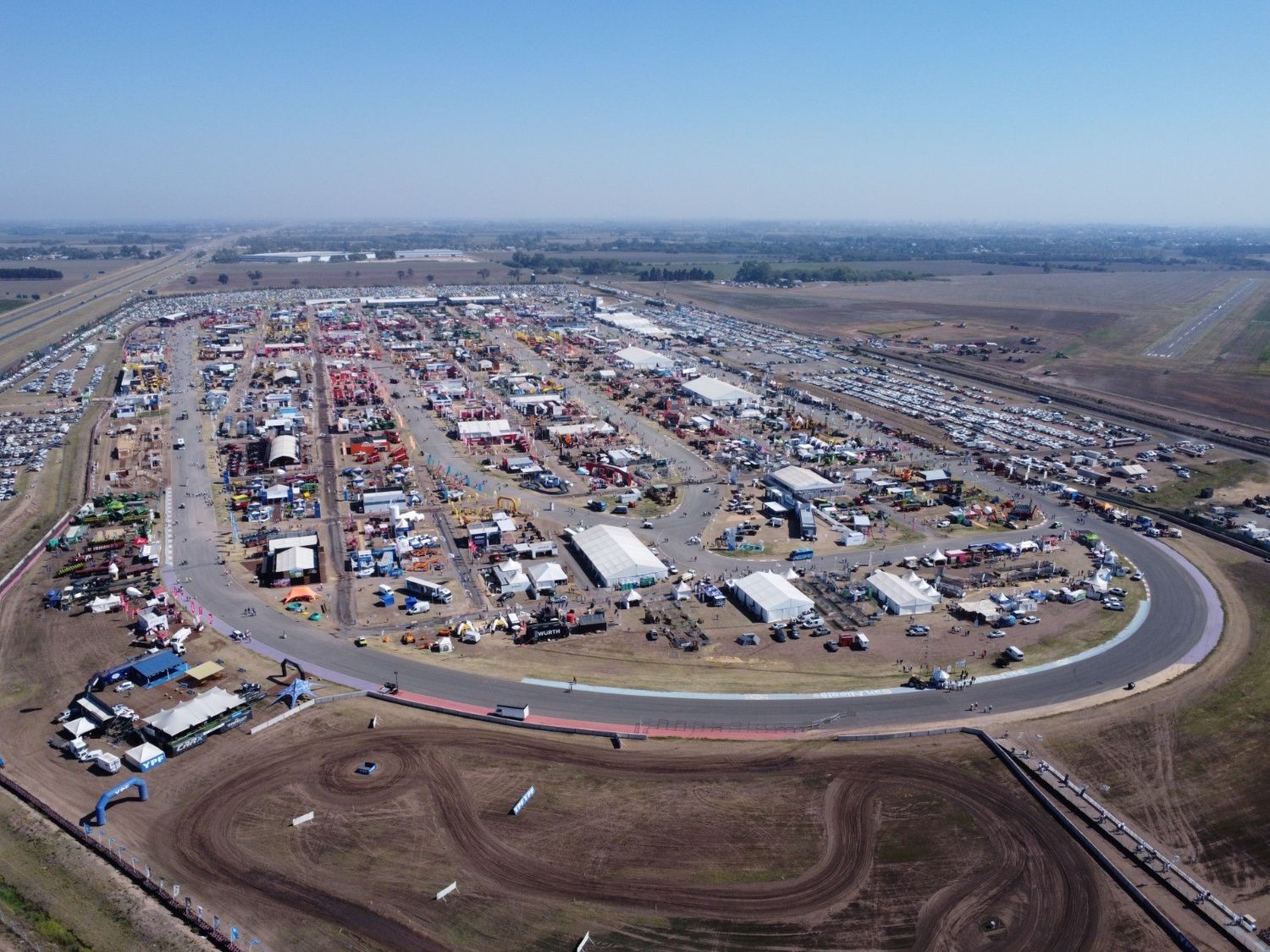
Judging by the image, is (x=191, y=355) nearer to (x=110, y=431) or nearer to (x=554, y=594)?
(x=110, y=431)

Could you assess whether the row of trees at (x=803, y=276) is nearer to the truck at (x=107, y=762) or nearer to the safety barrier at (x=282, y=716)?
the safety barrier at (x=282, y=716)

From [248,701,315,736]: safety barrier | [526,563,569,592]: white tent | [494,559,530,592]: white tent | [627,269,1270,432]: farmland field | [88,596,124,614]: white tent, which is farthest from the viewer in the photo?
[627,269,1270,432]: farmland field

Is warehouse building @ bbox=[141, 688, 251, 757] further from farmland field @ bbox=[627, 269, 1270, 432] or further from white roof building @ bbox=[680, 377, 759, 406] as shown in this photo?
farmland field @ bbox=[627, 269, 1270, 432]

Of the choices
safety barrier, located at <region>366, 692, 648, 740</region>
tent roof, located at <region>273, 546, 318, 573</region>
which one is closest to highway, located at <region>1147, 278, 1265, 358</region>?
safety barrier, located at <region>366, 692, 648, 740</region>

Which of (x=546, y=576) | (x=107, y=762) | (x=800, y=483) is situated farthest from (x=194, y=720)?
(x=800, y=483)

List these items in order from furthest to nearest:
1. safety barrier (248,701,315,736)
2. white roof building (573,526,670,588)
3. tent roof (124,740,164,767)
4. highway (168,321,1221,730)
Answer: white roof building (573,526,670,588) → highway (168,321,1221,730) → safety barrier (248,701,315,736) → tent roof (124,740,164,767)

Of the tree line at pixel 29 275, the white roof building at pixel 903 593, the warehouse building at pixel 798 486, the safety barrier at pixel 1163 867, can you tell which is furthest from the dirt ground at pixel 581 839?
the tree line at pixel 29 275

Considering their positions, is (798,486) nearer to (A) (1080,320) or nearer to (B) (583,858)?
(B) (583,858)
